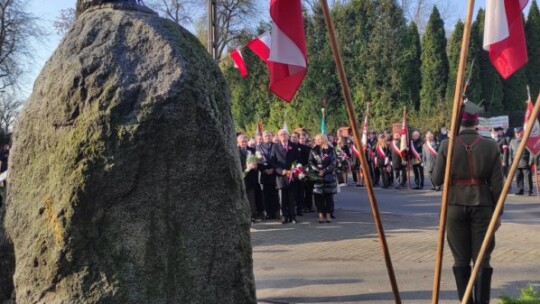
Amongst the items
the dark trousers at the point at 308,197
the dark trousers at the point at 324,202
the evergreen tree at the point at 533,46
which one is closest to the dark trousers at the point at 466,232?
the dark trousers at the point at 324,202

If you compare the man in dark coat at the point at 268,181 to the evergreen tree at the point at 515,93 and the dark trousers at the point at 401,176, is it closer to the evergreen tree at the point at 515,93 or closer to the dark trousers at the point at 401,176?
the dark trousers at the point at 401,176

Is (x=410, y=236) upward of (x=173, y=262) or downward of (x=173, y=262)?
downward

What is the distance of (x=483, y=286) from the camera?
5.32m

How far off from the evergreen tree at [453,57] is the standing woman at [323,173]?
55.2ft

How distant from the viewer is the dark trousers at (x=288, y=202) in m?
11.9

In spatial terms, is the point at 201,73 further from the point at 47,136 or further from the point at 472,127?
the point at 472,127

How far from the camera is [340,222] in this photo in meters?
11.8

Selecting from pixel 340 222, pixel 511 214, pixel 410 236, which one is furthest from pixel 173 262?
pixel 511 214

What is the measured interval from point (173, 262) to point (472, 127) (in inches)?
134

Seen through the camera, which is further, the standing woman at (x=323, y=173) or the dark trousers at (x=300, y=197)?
the dark trousers at (x=300, y=197)

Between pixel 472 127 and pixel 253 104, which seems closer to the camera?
pixel 472 127

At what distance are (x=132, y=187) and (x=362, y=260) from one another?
18.1 feet

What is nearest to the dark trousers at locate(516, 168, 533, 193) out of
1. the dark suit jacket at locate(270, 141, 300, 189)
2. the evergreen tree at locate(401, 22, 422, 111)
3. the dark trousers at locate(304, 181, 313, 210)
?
the dark trousers at locate(304, 181, 313, 210)

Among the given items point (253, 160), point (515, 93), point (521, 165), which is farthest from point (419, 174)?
point (515, 93)
